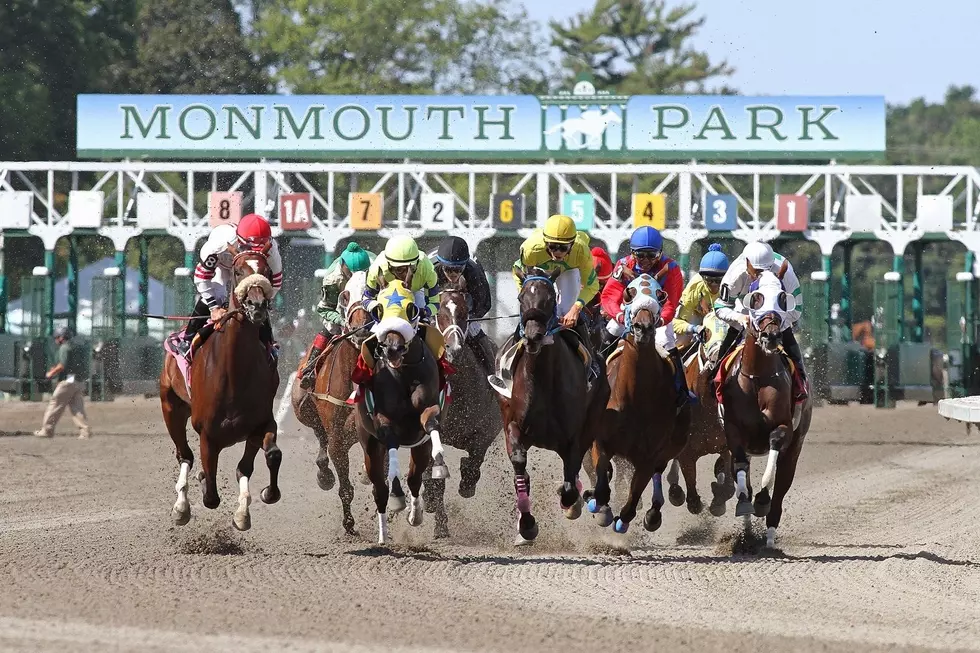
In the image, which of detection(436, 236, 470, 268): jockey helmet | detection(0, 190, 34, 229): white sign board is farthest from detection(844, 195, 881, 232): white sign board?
detection(436, 236, 470, 268): jockey helmet

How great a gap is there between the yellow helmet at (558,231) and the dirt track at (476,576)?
6.54ft

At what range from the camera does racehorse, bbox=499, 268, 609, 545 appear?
1034 cm

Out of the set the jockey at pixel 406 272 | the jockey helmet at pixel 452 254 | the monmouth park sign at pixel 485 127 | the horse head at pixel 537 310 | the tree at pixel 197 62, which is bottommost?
the horse head at pixel 537 310

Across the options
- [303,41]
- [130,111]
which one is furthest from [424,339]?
[303,41]

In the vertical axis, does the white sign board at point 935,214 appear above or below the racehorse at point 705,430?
above

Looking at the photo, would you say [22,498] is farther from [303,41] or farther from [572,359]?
[303,41]

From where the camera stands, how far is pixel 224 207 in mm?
28312

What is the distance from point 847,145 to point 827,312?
2.98 m

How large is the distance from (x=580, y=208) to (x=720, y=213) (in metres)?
2.31

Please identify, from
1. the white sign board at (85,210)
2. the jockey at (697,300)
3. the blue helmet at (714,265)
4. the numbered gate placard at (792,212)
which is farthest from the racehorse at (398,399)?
the white sign board at (85,210)

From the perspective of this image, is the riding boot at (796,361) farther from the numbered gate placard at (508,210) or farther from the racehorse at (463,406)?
the numbered gate placard at (508,210)

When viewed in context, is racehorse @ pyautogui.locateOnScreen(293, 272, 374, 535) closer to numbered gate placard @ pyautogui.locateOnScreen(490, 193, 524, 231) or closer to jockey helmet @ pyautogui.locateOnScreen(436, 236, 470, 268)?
jockey helmet @ pyautogui.locateOnScreen(436, 236, 470, 268)

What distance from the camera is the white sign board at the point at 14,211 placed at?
29.6m

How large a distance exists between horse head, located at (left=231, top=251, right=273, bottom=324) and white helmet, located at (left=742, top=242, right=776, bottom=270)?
3015 millimetres
